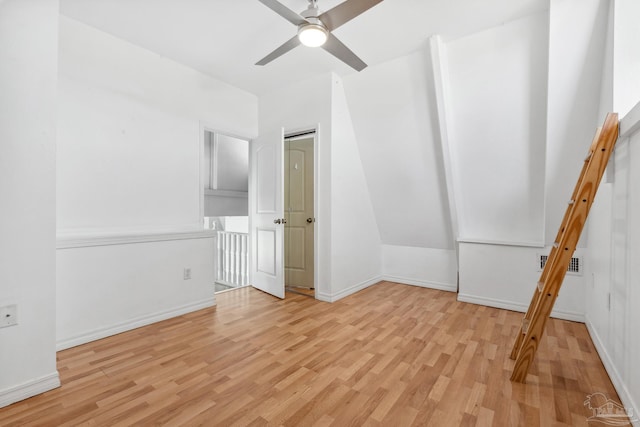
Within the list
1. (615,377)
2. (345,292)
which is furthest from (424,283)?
(615,377)

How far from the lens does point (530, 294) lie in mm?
2998

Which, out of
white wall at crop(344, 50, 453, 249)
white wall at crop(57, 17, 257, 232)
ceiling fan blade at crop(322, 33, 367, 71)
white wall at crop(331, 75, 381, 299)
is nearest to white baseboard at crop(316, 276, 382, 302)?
white wall at crop(331, 75, 381, 299)

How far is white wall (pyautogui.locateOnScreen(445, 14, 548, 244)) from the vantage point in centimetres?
240

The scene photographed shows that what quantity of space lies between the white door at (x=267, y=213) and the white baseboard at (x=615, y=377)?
A: 9.04 feet

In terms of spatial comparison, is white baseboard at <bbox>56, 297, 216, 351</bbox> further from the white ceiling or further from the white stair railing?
the white ceiling


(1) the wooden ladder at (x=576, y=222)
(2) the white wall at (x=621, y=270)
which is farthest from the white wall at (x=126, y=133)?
(2) the white wall at (x=621, y=270)

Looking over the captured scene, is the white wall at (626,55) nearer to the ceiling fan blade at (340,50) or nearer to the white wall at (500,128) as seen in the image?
the white wall at (500,128)

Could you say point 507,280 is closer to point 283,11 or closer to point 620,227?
point 620,227

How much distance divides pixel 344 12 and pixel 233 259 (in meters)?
3.88

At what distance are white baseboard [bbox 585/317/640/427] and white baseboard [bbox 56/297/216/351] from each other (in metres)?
3.25

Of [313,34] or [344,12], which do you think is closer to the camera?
[344,12]

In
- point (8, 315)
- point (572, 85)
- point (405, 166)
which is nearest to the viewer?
point (8, 315)

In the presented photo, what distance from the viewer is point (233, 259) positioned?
4.71 meters

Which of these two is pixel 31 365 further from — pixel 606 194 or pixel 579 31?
pixel 579 31
